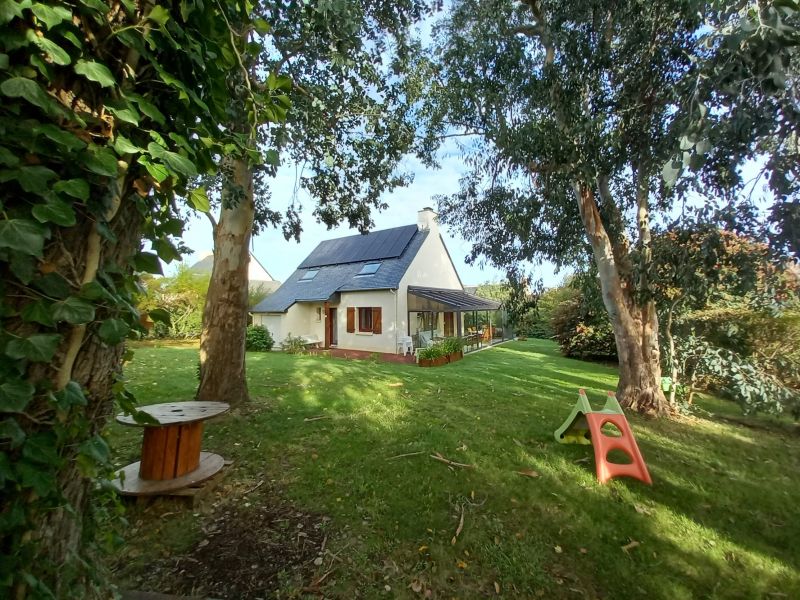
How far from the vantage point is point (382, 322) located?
18672 mm

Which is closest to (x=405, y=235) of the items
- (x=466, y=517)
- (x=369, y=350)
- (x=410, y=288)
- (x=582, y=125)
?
(x=410, y=288)

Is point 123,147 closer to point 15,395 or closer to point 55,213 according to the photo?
point 55,213

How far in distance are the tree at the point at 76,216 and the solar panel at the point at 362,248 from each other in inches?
768

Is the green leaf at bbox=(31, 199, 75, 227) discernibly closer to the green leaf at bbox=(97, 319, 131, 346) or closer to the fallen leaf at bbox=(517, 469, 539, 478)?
the green leaf at bbox=(97, 319, 131, 346)

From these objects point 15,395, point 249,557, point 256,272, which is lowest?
point 249,557

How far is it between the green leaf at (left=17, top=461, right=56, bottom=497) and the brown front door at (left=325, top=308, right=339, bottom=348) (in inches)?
777

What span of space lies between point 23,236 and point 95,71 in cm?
55

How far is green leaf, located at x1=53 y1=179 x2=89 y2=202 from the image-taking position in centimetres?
112

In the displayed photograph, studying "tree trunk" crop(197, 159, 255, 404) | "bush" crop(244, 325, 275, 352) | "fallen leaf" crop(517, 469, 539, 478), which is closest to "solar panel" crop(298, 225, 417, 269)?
"bush" crop(244, 325, 275, 352)

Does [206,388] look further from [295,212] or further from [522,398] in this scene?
[522,398]

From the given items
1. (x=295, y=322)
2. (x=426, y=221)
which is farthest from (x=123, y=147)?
(x=426, y=221)

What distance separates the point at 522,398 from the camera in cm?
849

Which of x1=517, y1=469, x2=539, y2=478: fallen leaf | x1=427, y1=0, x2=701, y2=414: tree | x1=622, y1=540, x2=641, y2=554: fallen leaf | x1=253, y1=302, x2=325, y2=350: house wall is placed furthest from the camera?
x1=253, y1=302, x2=325, y2=350: house wall

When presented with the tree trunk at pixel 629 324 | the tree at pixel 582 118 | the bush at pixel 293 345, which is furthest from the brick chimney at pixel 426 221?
the tree trunk at pixel 629 324
